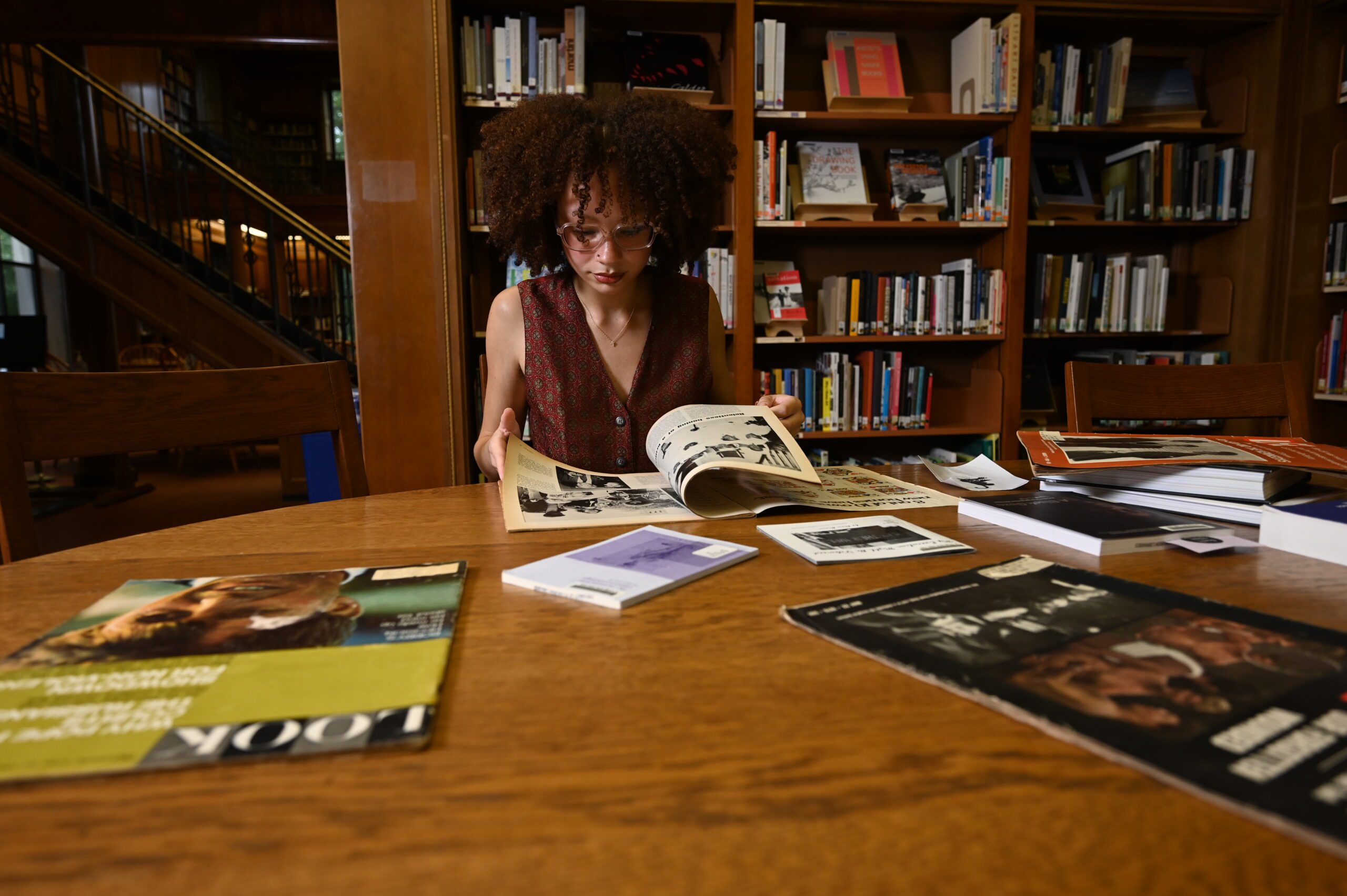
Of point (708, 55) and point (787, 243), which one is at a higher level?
point (708, 55)

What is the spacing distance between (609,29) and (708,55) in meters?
0.37

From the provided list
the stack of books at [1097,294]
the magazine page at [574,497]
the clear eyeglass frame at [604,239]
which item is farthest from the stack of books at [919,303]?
the magazine page at [574,497]

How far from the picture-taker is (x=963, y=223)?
278 cm

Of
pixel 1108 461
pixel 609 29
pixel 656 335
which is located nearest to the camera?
pixel 1108 461

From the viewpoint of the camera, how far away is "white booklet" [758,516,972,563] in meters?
0.70

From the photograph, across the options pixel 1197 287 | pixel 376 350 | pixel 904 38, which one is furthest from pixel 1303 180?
pixel 376 350

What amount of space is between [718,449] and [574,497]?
19 cm

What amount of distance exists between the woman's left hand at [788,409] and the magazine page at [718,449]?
9cm

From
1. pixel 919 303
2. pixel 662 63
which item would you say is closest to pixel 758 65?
pixel 662 63

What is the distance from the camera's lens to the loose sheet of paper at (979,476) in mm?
1054

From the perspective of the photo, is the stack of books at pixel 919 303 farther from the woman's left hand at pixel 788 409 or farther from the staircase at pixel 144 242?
the staircase at pixel 144 242

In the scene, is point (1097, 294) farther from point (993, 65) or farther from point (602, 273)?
point (602, 273)

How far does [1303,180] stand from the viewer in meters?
2.87

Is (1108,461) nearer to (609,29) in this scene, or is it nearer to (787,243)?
(787,243)
